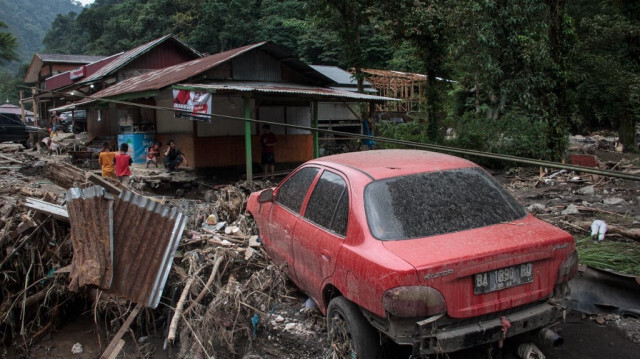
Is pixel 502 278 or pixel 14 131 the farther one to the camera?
pixel 14 131

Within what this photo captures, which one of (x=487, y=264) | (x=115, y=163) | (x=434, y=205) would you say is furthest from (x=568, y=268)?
(x=115, y=163)

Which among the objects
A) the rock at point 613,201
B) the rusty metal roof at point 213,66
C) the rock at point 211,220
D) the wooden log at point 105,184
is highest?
the rusty metal roof at point 213,66

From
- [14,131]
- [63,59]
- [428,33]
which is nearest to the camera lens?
[428,33]

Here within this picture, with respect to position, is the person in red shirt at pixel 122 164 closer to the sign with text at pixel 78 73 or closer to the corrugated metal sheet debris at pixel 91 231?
the corrugated metal sheet debris at pixel 91 231

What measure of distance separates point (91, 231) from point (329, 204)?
2.29 metres

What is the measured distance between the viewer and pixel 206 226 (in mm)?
6406

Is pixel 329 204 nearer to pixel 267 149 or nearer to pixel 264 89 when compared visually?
pixel 264 89

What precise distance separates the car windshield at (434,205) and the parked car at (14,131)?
1032 inches

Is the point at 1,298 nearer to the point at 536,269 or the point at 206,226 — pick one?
the point at 206,226

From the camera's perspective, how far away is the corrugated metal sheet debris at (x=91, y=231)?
4.20 m

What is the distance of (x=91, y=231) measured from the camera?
169 inches

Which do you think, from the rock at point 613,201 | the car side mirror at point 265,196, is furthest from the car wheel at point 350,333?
the rock at point 613,201

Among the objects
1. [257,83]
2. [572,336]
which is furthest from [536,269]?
[257,83]

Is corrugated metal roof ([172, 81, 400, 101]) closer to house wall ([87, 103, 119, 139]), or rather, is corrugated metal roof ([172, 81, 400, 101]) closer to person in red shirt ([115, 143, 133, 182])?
person in red shirt ([115, 143, 133, 182])
